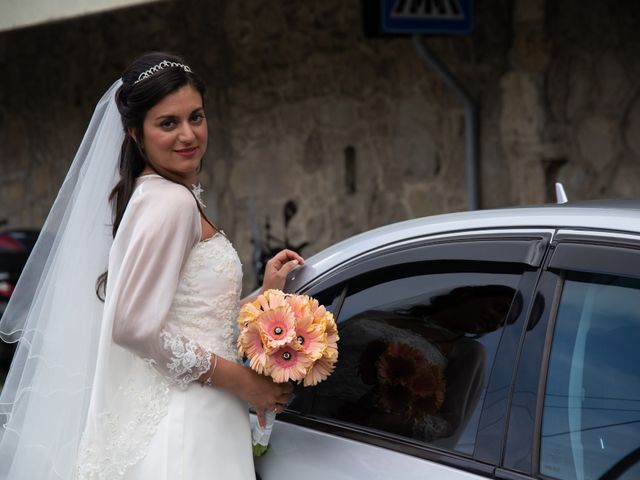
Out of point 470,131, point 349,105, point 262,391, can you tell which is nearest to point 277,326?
point 262,391

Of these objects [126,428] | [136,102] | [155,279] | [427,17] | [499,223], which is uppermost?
[427,17]

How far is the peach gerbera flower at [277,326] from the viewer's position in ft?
7.91

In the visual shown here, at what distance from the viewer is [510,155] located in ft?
22.3

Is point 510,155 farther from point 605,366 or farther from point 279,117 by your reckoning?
point 605,366

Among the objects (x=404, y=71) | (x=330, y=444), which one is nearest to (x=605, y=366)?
(x=330, y=444)

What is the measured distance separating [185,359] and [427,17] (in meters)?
3.91

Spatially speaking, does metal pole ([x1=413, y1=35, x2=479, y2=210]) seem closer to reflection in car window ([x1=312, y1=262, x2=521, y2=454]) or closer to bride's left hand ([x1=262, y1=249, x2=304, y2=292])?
bride's left hand ([x1=262, y1=249, x2=304, y2=292])

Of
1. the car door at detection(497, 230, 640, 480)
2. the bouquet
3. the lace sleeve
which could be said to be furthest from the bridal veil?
the car door at detection(497, 230, 640, 480)

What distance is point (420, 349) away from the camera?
98.0 inches

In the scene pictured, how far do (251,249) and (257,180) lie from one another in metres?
0.57

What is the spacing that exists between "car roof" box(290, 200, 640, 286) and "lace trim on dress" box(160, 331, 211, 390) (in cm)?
35

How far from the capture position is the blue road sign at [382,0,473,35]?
229 inches

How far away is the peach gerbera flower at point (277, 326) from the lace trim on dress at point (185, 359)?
0.16 m

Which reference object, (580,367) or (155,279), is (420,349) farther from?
(155,279)
